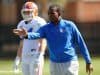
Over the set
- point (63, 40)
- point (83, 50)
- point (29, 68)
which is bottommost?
point (29, 68)

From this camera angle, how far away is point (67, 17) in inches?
1515

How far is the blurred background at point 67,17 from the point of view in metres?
31.2

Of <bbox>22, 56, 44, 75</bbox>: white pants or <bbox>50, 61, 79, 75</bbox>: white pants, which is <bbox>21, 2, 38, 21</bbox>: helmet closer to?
<bbox>22, 56, 44, 75</bbox>: white pants

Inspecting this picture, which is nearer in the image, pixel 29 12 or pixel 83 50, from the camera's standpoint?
pixel 83 50

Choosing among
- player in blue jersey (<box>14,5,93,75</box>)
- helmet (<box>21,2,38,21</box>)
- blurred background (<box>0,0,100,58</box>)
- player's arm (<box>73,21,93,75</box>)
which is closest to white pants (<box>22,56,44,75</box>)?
helmet (<box>21,2,38,21</box>)

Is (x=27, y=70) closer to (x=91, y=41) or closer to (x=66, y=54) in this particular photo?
(x=66, y=54)

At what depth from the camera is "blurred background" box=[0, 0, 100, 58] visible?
103 feet

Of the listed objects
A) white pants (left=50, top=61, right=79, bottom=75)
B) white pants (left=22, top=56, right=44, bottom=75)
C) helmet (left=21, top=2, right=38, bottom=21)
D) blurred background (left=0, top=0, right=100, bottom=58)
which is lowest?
blurred background (left=0, top=0, right=100, bottom=58)

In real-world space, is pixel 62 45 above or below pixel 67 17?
above

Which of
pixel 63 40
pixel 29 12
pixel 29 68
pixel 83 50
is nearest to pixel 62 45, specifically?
pixel 63 40

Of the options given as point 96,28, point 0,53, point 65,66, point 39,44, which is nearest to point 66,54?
point 65,66

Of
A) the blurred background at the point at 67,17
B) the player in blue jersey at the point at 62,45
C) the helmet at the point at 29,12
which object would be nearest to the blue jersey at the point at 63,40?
the player in blue jersey at the point at 62,45

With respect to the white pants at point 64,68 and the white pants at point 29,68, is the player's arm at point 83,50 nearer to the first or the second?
the white pants at point 64,68

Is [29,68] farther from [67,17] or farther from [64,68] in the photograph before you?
[67,17]
